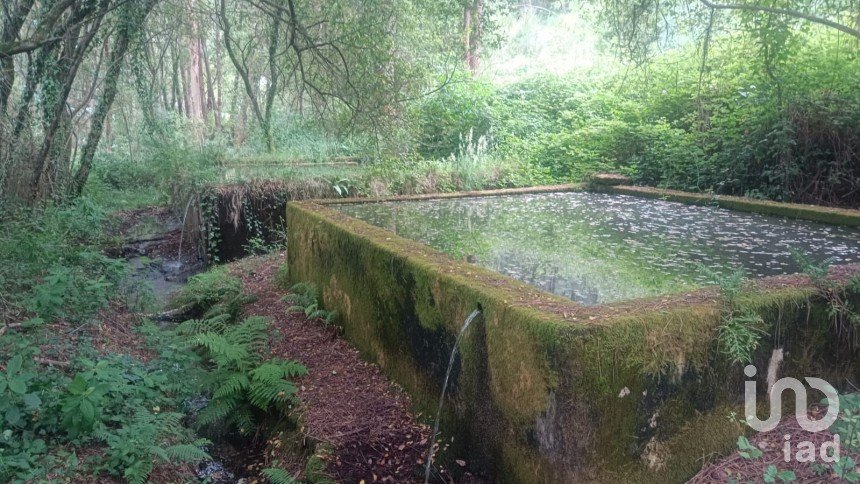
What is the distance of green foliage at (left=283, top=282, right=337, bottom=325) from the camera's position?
545 centimetres

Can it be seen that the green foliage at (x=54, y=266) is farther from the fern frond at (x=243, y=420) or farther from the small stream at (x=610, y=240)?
the small stream at (x=610, y=240)

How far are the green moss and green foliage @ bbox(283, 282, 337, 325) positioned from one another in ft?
14.1

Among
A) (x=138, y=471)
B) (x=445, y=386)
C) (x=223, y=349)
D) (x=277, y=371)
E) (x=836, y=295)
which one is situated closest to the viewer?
(x=836, y=295)

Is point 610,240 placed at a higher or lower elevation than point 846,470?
higher

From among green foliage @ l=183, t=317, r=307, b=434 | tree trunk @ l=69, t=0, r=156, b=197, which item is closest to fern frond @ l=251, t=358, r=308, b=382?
green foliage @ l=183, t=317, r=307, b=434

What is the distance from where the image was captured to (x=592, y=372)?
8.65 feet

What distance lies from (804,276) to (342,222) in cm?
356

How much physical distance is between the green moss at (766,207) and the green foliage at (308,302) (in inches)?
169

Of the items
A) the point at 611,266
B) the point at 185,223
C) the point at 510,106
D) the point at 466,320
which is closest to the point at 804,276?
the point at 611,266

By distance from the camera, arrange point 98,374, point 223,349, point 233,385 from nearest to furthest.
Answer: point 98,374
point 233,385
point 223,349

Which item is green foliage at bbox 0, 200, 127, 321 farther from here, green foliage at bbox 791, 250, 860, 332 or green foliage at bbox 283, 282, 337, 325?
green foliage at bbox 791, 250, 860, 332

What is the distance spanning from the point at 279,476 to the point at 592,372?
2058 millimetres

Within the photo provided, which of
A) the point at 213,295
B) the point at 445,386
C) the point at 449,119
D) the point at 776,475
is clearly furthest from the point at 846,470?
the point at 449,119

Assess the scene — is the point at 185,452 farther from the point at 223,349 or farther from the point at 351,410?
the point at 223,349
